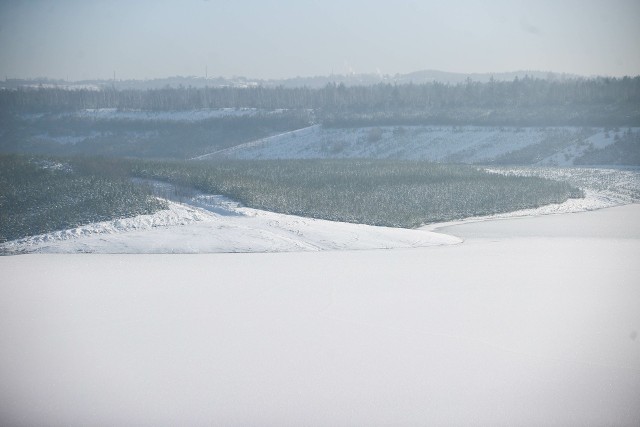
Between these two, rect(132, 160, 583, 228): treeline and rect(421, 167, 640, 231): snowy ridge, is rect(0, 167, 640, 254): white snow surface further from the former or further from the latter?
rect(421, 167, 640, 231): snowy ridge

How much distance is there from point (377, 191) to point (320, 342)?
3300 cm

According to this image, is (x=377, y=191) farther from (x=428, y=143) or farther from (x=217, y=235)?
(x=428, y=143)

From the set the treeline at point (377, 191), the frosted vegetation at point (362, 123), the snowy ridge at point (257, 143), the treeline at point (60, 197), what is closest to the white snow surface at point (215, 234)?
the treeline at point (60, 197)

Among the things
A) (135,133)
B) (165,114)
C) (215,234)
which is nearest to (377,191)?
(215,234)

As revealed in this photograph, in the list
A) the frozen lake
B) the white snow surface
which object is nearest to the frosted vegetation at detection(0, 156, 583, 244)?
the white snow surface

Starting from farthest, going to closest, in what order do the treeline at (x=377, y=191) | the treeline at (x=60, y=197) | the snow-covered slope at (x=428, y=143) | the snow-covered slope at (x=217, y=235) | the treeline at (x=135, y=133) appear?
the treeline at (x=135, y=133) < the snow-covered slope at (x=428, y=143) < the treeline at (x=377, y=191) < the treeline at (x=60, y=197) < the snow-covered slope at (x=217, y=235)

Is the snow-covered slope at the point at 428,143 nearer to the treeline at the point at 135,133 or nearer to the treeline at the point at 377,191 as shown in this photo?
the treeline at the point at 135,133

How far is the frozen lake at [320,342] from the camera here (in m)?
14.1

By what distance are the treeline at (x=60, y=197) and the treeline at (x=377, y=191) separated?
12.5 ft

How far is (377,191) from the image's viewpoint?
164 feet

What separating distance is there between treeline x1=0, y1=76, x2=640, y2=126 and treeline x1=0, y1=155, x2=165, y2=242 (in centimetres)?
6648

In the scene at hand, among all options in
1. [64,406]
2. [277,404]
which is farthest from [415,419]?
[64,406]

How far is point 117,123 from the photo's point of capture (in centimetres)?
13225

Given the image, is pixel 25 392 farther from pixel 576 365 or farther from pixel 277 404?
pixel 576 365
